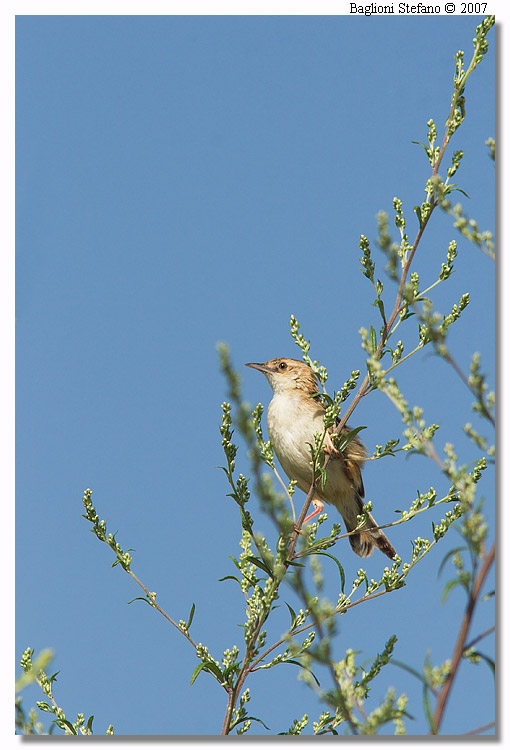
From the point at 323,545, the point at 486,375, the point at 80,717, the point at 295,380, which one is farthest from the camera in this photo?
the point at 295,380

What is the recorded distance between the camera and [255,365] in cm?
687

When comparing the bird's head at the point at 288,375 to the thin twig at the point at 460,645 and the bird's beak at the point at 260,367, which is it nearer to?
the bird's beak at the point at 260,367

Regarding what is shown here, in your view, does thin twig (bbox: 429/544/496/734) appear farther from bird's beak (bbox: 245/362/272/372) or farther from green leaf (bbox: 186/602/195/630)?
bird's beak (bbox: 245/362/272/372)

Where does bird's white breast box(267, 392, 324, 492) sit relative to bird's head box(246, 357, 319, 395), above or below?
below

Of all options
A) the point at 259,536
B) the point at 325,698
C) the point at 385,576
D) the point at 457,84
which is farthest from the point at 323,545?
the point at 457,84

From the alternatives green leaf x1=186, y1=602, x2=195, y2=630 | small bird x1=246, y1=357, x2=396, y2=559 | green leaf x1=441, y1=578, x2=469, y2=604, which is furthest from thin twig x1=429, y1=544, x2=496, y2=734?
small bird x1=246, y1=357, x2=396, y2=559

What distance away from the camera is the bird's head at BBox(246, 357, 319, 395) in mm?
6555

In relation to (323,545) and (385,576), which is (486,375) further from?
(385,576)

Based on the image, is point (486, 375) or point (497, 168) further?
point (497, 168)

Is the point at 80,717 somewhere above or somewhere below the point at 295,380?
below

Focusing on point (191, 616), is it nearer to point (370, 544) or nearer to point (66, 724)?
point (66, 724)

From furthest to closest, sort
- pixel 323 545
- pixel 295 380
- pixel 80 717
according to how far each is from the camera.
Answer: pixel 295 380
pixel 323 545
pixel 80 717
